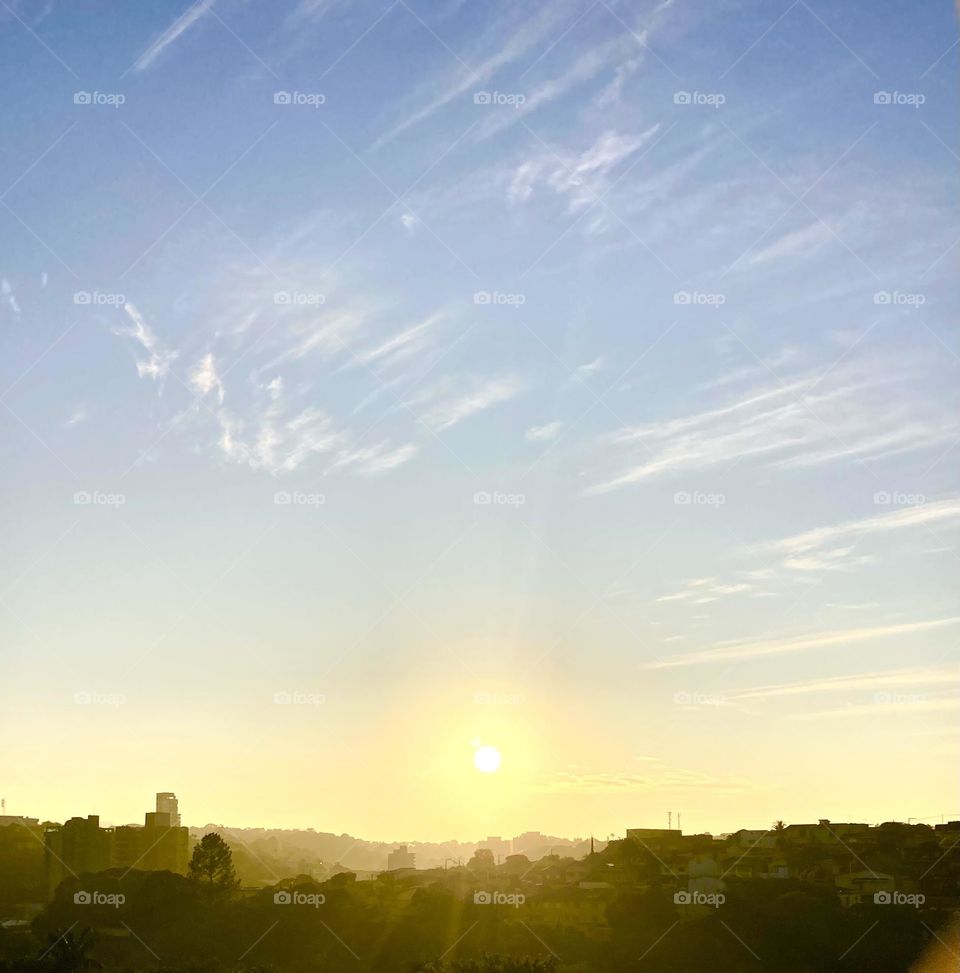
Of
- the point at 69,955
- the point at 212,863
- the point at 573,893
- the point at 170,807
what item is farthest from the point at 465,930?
the point at 170,807

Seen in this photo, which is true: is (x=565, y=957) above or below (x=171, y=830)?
below

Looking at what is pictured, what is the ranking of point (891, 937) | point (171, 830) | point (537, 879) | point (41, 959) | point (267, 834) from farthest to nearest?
point (267, 834) < point (171, 830) < point (537, 879) < point (891, 937) < point (41, 959)

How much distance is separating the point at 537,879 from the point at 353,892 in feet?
18.2

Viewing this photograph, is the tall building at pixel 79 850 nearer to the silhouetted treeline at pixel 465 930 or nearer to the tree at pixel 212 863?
the tree at pixel 212 863

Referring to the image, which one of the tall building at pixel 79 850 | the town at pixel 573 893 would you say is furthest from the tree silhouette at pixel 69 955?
the tall building at pixel 79 850

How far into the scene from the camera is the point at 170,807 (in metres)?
32.4

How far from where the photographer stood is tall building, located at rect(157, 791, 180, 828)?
103ft

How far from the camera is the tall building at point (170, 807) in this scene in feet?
A: 103

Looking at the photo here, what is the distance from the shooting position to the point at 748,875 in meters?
24.8

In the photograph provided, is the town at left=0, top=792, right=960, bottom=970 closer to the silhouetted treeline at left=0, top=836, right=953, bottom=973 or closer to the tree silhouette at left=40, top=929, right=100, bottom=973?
the silhouetted treeline at left=0, top=836, right=953, bottom=973

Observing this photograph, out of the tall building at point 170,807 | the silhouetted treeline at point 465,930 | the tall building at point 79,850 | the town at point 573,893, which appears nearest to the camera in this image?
the silhouetted treeline at point 465,930

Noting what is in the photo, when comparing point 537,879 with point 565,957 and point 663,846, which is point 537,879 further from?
point 565,957

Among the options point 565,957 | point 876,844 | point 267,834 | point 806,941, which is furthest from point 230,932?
point 267,834

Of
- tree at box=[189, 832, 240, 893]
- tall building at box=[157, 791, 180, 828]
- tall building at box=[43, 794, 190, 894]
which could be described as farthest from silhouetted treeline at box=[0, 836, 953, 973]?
tall building at box=[157, 791, 180, 828]
